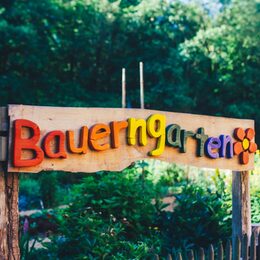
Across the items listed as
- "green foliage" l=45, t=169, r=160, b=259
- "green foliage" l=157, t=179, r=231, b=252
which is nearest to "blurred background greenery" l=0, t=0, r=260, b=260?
"green foliage" l=157, t=179, r=231, b=252

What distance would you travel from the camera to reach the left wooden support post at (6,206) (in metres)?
3.35

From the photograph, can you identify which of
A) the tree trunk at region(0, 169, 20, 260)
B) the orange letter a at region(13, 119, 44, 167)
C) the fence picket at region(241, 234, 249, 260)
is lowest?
the fence picket at region(241, 234, 249, 260)

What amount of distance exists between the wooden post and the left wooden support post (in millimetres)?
2600

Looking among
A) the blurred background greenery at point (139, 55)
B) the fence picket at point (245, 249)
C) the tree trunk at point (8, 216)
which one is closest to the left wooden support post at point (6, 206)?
the tree trunk at point (8, 216)

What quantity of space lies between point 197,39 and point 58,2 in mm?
6187

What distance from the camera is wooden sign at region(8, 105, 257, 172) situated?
11.3 feet

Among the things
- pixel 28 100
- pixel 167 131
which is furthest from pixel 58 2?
pixel 167 131

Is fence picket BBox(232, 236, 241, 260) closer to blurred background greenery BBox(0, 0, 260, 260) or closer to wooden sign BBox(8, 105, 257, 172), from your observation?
wooden sign BBox(8, 105, 257, 172)

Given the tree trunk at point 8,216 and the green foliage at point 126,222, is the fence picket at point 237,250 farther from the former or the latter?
the tree trunk at point 8,216

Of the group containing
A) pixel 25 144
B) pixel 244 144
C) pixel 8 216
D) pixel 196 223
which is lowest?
pixel 196 223

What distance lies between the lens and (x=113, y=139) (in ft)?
12.8

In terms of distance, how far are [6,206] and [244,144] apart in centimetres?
276

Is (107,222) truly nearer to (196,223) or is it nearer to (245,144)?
(196,223)

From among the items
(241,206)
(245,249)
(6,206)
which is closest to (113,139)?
(6,206)
